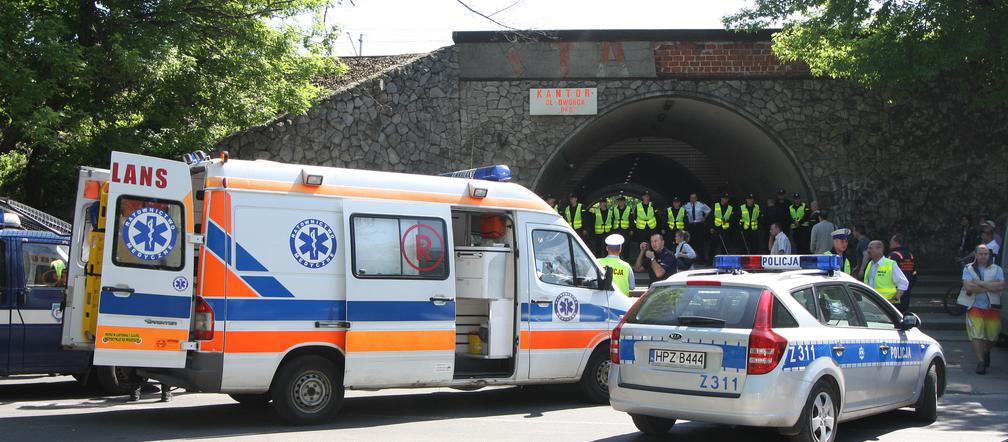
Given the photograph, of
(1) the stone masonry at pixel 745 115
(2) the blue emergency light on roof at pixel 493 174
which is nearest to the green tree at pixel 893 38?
(1) the stone masonry at pixel 745 115

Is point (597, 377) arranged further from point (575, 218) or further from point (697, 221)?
point (697, 221)

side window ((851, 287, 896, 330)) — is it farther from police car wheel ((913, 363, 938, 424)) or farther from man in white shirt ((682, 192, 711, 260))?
man in white shirt ((682, 192, 711, 260))

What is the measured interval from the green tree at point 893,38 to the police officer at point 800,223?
114 inches

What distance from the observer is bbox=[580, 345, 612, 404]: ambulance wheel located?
989cm

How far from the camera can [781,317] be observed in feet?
22.9

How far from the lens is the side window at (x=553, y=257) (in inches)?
Result: 384

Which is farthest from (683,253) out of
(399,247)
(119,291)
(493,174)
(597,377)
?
(119,291)

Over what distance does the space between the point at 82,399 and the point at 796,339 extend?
7559mm

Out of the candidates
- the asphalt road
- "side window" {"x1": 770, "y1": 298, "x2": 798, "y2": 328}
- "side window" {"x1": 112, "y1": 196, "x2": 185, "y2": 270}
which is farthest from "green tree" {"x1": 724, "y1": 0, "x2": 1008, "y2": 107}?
"side window" {"x1": 112, "y1": 196, "x2": 185, "y2": 270}

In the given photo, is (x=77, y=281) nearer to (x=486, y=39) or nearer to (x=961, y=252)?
(x=486, y=39)

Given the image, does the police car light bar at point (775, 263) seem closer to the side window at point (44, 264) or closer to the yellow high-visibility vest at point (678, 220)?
the side window at point (44, 264)

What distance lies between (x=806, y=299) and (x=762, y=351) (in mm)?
913

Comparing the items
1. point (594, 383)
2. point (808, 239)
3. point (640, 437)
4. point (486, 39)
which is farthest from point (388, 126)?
point (640, 437)

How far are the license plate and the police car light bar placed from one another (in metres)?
1.14
